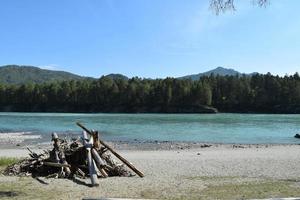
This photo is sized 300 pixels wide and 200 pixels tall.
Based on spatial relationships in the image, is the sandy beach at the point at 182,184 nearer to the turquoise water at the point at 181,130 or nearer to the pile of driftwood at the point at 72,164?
the pile of driftwood at the point at 72,164

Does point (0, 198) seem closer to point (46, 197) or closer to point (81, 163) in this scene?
point (46, 197)

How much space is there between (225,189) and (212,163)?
35.9ft

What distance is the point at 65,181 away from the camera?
65.7ft

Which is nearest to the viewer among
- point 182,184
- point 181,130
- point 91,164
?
point 182,184

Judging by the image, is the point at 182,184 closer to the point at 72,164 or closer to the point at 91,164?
the point at 91,164

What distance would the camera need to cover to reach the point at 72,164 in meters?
22.6

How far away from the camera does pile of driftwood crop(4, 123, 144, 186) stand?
21.6m

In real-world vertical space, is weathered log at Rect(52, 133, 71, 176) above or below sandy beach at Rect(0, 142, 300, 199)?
above

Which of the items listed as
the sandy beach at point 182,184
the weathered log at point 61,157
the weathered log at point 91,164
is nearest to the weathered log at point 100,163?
the weathered log at point 91,164

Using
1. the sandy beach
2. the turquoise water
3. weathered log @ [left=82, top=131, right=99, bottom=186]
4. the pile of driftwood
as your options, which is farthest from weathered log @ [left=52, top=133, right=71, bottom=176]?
the turquoise water

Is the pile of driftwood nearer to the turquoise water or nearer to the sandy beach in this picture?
the sandy beach

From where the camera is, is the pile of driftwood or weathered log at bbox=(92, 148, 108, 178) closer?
weathered log at bbox=(92, 148, 108, 178)

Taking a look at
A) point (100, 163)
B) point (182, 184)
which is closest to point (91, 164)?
point (100, 163)

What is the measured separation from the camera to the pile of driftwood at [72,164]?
21.6 metres
